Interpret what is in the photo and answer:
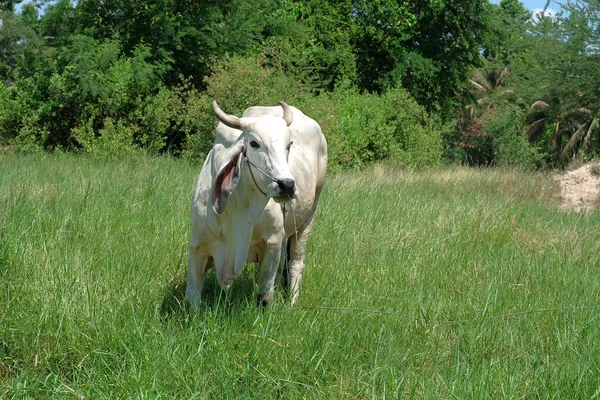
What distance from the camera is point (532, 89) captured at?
96.8ft

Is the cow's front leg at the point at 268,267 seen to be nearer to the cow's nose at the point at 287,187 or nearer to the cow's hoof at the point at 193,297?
the cow's hoof at the point at 193,297

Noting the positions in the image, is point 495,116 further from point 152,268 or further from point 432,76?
point 152,268

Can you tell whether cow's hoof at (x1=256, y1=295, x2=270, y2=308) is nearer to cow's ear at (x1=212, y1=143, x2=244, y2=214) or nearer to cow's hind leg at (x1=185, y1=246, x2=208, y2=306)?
cow's hind leg at (x1=185, y1=246, x2=208, y2=306)

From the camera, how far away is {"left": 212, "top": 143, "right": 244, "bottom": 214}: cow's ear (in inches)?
183

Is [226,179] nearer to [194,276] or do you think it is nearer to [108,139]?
[194,276]

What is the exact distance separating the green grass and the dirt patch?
526 centimetres

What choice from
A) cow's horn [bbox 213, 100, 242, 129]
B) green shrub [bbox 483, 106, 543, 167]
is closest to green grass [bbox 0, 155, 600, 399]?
cow's horn [bbox 213, 100, 242, 129]

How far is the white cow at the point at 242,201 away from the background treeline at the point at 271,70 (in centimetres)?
866

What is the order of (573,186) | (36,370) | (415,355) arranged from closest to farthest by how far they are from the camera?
(36,370)
(415,355)
(573,186)

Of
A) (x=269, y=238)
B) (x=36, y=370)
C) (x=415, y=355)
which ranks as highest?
(x=269, y=238)

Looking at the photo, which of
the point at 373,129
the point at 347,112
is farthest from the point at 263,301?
the point at 373,129

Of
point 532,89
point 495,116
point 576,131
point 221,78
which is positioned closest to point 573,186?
point 221,78

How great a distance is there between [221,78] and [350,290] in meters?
10.2

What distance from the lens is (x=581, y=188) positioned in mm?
13633
